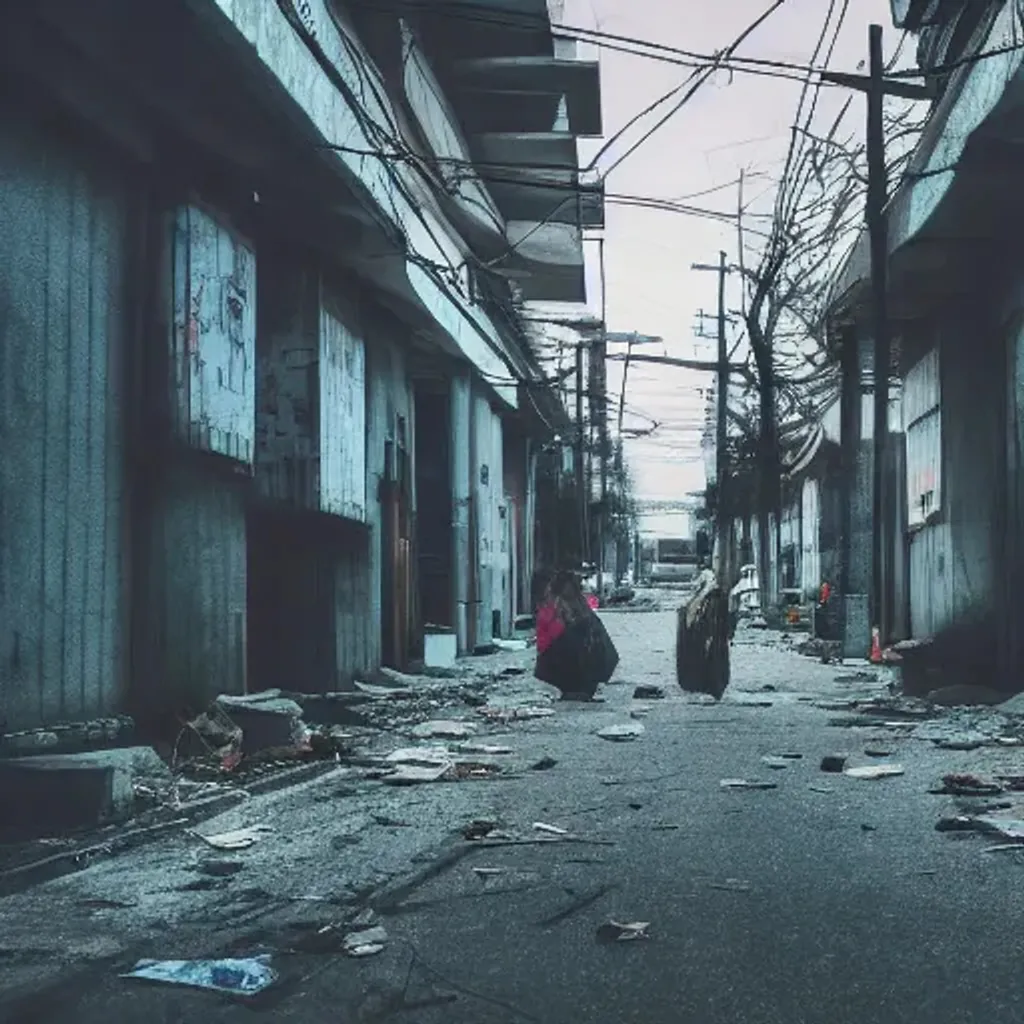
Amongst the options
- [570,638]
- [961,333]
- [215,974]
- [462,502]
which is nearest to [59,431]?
[215,974]

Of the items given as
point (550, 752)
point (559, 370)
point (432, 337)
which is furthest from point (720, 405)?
point (550, 752)

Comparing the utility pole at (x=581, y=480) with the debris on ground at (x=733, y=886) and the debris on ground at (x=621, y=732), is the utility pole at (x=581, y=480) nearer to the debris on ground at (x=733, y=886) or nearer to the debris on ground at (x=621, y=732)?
the debris on ground at (x=621, y=732)

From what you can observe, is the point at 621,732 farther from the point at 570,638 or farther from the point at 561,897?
the point at 561,897

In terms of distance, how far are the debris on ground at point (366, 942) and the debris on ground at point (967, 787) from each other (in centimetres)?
386

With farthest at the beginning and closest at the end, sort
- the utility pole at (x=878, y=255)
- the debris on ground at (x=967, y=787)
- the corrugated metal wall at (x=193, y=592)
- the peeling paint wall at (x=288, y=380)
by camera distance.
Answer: the utility pole at (x=878, y=255) < the peeling paint wall at (x=288, y=380) < the corrugated metal wall at (x=193, y=592) < the debris on ground at (x=967, y=787)

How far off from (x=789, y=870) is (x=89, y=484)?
4.25 metres

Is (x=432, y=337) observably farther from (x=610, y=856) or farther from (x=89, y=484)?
(x=610, y=856)

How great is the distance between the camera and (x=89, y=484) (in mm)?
7223

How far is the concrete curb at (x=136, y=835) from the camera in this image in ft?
15.6

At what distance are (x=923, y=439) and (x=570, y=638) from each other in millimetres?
4534

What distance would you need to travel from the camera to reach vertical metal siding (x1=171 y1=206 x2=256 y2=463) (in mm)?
8086

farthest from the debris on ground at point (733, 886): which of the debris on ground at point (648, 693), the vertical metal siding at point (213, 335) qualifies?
the debris on ground at point (648, 693)

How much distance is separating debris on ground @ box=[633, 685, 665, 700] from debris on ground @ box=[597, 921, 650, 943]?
29.4 feet

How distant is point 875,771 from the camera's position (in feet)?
24.8
